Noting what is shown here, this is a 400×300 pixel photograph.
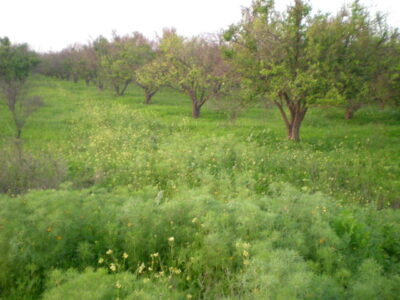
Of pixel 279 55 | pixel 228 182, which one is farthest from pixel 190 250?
pixel 279 55

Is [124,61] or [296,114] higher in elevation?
[124,61]

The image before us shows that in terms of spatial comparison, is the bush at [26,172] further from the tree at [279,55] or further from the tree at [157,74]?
the tree at [157,74]

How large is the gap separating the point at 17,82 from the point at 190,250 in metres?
13.5

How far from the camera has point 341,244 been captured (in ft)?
14.4

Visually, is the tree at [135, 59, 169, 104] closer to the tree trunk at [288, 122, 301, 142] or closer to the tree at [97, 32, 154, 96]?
the tree at [97, 32, 154, 96]

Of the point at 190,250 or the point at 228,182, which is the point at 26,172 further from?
the point at 190,250

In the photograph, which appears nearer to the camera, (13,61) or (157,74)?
(157,74)

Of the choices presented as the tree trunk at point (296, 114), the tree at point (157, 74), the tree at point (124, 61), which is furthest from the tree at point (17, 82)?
the tree trunk at point (296, 114)

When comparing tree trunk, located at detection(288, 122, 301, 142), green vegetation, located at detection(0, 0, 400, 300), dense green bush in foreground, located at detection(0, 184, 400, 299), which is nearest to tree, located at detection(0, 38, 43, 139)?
green vegetation, located at detection(0, 0, 400, 300)

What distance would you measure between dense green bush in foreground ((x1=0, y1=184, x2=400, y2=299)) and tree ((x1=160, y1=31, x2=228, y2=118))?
13.8 metres

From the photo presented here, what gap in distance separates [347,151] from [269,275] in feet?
30.2

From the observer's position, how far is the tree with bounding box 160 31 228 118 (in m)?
18.7

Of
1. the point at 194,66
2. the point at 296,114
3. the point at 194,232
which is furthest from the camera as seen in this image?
the point at 194,66

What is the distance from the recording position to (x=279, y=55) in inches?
475
